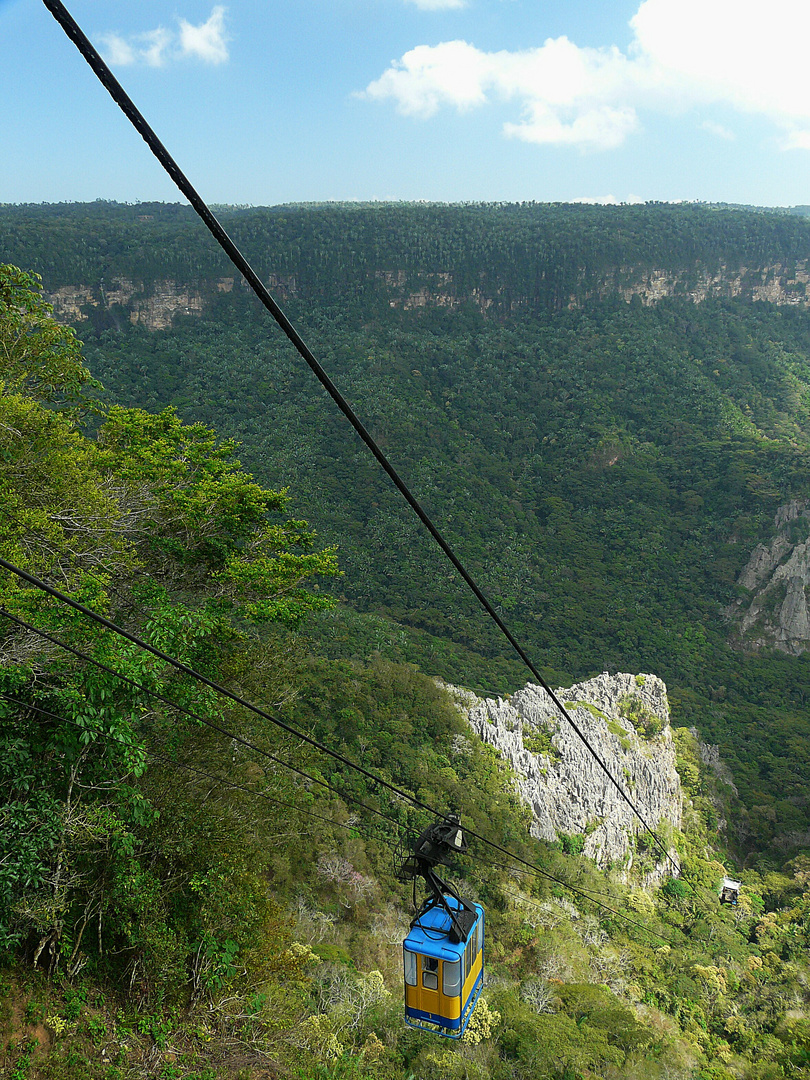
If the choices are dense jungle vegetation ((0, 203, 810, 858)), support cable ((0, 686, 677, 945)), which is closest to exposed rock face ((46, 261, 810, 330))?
dense jungle vegetation ((0, 203, 810, 858))

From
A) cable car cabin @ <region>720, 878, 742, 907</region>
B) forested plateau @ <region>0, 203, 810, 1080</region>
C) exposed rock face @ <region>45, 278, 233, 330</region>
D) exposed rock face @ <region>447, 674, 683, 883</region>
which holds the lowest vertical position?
cable car cabin @ <region>720, 878, 742, 907</region>

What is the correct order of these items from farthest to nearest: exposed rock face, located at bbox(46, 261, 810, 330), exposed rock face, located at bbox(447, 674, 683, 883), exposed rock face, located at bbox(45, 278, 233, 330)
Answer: exposed rock face, located at bbox(46, 261, 810, 330), exposed rock face, located at bbox(45, 278, 233, 330), exposed rock face, located at bbox(447, 674, 683, 883)

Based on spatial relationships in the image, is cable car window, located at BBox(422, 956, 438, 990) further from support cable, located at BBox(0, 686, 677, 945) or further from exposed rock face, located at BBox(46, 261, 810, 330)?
exposed rock face, located at BBox(46, 261, 810, 330)

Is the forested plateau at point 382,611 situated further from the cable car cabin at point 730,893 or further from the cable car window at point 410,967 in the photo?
the cable car window at point 410,967

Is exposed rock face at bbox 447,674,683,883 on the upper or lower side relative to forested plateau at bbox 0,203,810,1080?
lower

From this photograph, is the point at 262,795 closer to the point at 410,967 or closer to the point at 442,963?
the point at 410,967

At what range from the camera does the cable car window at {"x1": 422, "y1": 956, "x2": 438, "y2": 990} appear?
8280 mm

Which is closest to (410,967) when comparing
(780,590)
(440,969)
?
(440,969)

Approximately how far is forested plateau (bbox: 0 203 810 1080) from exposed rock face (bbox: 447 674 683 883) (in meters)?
1.71

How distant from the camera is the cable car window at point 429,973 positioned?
828 cm

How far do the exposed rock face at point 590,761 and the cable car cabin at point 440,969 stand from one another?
24.4 metres

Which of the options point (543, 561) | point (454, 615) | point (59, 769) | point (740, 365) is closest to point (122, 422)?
point (59, 769)

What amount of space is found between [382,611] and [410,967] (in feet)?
157

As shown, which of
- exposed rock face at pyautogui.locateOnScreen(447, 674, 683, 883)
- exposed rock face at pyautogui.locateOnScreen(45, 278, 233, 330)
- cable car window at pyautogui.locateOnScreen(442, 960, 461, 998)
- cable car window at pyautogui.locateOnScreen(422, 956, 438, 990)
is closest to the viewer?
cable car window at pyautogui.locateOnScreen(442, 960, 461, 998)
